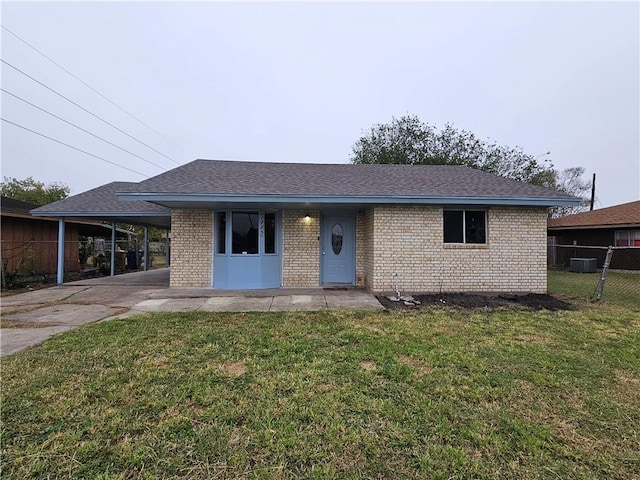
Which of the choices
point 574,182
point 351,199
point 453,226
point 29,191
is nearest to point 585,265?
point 453,226

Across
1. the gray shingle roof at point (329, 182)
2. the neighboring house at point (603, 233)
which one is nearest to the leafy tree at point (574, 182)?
the neighboring house at point (603, 233)

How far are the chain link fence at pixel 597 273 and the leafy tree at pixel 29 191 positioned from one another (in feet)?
126

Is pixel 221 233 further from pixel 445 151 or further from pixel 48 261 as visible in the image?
pixel 445 151

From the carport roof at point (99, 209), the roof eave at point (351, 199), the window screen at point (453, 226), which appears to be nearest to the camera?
the roof eave at point (351, 199)

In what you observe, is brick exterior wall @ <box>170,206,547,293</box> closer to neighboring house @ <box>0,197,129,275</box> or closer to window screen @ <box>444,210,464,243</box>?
window screen @ <box>444,210,464,243</box>

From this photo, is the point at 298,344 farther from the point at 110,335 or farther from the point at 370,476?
the point at 110,335

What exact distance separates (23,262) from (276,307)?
41.0 feet

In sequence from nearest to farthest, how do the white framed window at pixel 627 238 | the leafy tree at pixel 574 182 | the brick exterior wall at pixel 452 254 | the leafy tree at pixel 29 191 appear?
the brick exterior wall at pixel 452 254, the white framed window at pixel 627 238, the leafy tree at pixel 29 191, the leafy tree at pixel 574 182

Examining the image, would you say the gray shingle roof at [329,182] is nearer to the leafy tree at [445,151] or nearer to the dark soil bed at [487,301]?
the dark soil bed at [487,301]

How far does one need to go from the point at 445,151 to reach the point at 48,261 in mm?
27539

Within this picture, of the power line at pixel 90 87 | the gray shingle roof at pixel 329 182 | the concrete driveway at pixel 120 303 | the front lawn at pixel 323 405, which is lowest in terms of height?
the front lawn at pixel 323 405

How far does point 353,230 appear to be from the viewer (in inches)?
403

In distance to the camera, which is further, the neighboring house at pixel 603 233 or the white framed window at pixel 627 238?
the white framed window at pixel 627 238

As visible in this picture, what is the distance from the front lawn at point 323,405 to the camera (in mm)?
2125
